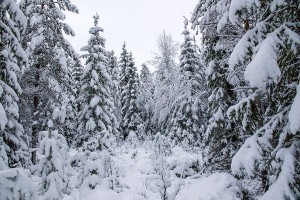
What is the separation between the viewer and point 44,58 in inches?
582

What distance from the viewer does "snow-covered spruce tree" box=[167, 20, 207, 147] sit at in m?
20.7

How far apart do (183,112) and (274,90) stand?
54.2 ft

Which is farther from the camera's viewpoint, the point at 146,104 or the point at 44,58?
the point at 146,104

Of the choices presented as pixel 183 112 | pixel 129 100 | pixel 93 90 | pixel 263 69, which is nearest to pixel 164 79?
pixel 183 112

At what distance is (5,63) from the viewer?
31.9ft

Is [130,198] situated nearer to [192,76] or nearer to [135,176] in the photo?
[135,176]

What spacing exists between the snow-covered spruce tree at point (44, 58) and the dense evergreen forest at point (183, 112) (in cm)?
5

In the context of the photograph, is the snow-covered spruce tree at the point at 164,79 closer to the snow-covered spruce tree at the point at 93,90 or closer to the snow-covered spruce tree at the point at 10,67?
the snow-covered spruce tree at the point at 93,90

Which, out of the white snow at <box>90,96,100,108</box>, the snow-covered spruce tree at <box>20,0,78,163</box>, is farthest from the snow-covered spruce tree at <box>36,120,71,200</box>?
the white snow at <box>90,96,100,108</box>

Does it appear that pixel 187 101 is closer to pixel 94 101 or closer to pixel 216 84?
pixel 94 101

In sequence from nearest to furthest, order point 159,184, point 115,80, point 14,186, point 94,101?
point 14,186 → point 159,184 → point 94,101 → point 115,80

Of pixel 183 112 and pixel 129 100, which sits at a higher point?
pixel 129 100

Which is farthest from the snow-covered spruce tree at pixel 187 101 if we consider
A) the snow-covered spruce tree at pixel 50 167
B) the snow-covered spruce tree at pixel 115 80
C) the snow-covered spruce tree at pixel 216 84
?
the snow-covered spruce tree at pixel 50 167

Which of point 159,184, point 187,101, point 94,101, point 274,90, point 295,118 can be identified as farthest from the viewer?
point 187,101
